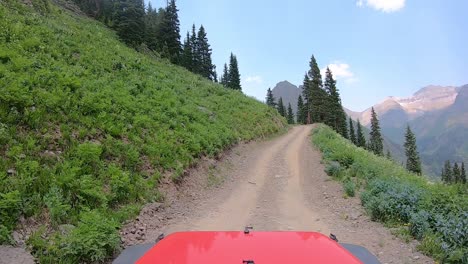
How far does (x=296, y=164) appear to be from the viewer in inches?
844

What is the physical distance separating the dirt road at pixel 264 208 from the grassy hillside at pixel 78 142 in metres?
0.84

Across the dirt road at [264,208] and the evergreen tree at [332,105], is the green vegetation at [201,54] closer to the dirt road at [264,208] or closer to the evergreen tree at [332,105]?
the evergreen tree at [332,105]

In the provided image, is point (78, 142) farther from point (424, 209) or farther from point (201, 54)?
point (201, 54)

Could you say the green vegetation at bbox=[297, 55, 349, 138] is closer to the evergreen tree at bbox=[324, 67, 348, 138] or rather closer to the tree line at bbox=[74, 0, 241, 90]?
the evergreen tree at bbox=[324, 67, 348, 138]

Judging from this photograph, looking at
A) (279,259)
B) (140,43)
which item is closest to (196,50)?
(140,43)

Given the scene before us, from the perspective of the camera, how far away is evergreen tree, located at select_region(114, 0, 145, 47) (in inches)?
1921

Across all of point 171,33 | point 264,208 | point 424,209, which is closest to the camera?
point 424,209

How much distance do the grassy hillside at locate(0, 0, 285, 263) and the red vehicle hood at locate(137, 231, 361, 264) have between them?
5.01m

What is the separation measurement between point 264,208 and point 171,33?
58.7 m

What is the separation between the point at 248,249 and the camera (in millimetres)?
3047

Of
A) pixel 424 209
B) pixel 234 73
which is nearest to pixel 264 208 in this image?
pixel 424 209

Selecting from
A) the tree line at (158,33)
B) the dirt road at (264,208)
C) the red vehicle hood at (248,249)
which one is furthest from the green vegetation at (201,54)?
the red vehicle hood at (248,249)

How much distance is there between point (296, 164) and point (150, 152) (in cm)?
1058

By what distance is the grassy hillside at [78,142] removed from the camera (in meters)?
7.93
